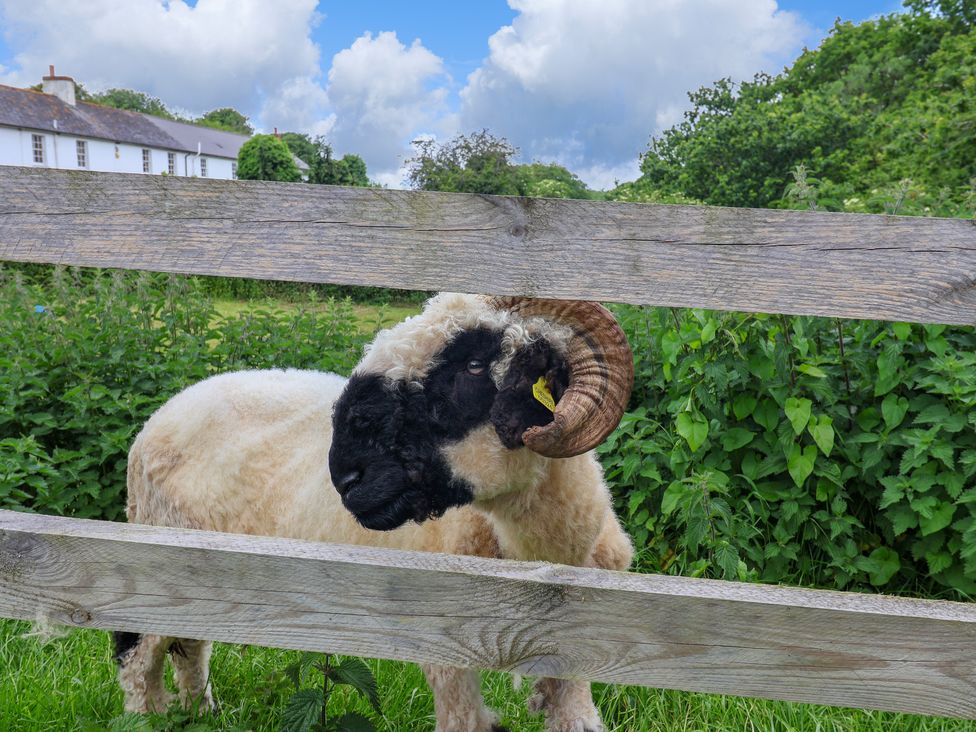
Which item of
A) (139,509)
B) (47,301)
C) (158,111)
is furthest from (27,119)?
(139,509)

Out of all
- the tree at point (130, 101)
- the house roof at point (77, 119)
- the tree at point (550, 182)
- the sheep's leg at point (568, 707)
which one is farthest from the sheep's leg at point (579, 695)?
the tree at point (130, 101)

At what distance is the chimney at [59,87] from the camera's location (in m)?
57.9

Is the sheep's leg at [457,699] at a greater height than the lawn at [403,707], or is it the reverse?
the sheep's leg at [457,699]

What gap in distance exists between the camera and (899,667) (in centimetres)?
164

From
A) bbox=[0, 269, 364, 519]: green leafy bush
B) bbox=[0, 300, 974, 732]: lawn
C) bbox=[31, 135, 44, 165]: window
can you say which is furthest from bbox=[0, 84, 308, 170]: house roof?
bbox=[0, 300, 974, 732]: lawn

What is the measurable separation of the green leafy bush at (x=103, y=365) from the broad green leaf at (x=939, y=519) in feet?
10.6

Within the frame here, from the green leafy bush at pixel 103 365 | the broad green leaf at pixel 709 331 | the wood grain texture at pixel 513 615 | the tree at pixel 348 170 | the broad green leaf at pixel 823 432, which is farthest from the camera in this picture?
the tree at pixel 348 170

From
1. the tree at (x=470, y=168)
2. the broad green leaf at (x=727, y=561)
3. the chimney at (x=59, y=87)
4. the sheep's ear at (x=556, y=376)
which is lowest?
the broad green leaf at (x=727, y=561)

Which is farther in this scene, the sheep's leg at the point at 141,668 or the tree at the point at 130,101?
the tree at the point at 130,101

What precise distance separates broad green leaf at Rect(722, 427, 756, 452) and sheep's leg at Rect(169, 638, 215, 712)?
258 cm

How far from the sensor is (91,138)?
190 feet

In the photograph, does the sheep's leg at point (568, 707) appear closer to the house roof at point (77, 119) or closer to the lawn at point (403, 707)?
the lawn at point (403, 707)

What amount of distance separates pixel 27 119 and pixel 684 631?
61372 millimetres

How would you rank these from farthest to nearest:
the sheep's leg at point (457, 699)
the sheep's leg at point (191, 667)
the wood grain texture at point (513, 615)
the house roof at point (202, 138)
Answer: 1. the house roof at point (202, 138)
2. the sheep's leg at point (191, 667)
3. the sheep's leg at point (457, 699)
4. the wood grain texture at point (513, 615)
